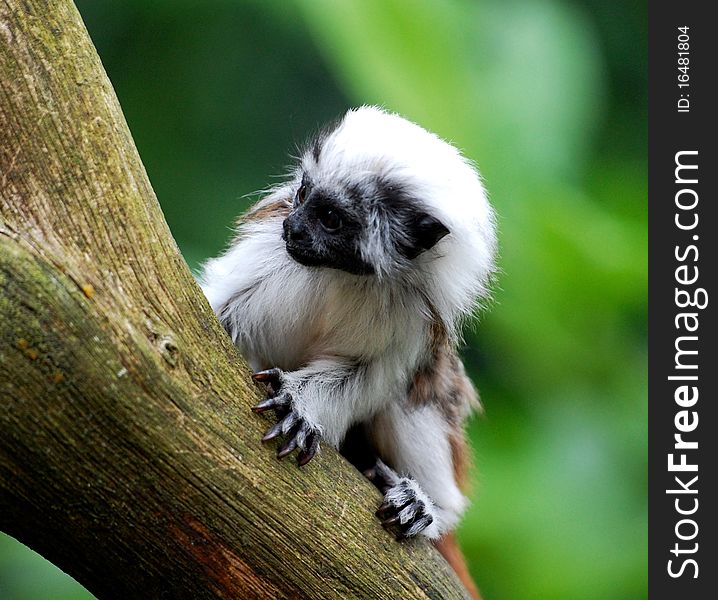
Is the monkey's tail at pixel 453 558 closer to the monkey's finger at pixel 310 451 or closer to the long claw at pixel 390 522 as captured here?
the long claw at pixel 390 522

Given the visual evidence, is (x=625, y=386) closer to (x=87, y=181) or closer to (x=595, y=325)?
(x=595, y=325)

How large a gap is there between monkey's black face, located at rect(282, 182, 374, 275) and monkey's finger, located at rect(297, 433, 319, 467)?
537mm

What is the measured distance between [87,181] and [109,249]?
0.54 ft

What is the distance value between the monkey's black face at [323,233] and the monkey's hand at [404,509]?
0.66 metres

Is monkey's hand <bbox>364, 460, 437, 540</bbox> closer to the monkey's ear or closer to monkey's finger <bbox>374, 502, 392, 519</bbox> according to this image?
monkey's finger <bbox>374, 502, 392, 519</bbox>

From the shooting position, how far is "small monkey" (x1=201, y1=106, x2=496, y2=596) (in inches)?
105

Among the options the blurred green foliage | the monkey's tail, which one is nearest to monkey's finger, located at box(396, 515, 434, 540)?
the monkey's tail

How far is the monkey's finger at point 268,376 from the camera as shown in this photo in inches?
93.3

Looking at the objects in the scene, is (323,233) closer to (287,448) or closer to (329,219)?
(329,219)

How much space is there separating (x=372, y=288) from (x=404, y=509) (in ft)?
2.21

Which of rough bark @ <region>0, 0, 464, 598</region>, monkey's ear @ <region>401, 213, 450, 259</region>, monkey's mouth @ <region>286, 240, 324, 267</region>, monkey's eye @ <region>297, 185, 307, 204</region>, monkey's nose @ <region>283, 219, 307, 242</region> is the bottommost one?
rough bark @ <region>0, 0, 464, 598</region>

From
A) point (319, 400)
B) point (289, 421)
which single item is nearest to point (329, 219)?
point (319, 400)

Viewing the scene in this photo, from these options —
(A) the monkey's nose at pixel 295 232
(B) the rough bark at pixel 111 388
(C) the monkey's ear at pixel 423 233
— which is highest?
(C) the monkey's ear at pixel 423 233

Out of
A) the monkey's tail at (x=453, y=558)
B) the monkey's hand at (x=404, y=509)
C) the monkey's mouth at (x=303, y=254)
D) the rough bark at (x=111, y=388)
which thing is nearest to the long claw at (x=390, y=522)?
the monkey's hand at (x=404, y=509)
